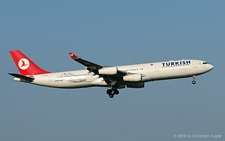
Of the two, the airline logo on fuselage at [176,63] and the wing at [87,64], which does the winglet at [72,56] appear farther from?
the airline logo on fuselage at [176,63]

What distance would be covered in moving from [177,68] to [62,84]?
1550cm

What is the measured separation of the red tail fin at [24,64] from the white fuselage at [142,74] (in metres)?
2.55

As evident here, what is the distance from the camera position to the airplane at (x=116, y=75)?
63.5 m

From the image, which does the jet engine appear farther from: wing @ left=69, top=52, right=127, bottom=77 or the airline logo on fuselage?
the airline logo on fuselage

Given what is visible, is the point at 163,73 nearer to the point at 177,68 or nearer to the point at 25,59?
the point at 177,68

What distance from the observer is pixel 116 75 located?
64.4 metres

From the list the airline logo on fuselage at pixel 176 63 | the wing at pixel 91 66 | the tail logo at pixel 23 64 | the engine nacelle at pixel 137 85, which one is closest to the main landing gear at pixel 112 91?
the engine nacelle at pixel 137 85

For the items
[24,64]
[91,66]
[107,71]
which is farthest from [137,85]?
[24,64]

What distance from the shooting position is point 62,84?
67.4 metres

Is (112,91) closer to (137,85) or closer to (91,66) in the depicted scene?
(137,85)

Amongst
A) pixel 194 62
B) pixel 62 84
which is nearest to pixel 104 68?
pixel 62 84

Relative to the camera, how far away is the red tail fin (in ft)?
232

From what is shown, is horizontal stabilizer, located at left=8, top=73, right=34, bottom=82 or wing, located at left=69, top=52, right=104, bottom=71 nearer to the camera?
wing, located at left=69, top=52, right=104, bottom=71

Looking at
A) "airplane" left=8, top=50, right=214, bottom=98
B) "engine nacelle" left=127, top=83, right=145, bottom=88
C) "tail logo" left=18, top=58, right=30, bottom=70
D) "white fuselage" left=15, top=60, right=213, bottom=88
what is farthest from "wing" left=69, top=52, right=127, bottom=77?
"tail logo" left=18, top=58, right=30, bottom=70
